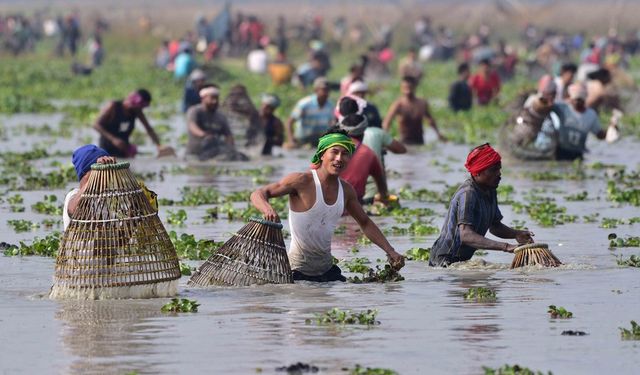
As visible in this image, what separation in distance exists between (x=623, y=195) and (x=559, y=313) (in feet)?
29.3

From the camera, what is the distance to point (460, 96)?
125 feet

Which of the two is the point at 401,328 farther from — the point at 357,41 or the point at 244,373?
the point at 357,41

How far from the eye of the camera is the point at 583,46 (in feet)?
291

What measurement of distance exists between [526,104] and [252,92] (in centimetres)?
2289

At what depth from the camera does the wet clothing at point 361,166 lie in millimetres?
17891

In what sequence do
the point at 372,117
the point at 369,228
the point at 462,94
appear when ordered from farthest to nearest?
the point at 462,94 < the point at 372,117 < the point at 369,228

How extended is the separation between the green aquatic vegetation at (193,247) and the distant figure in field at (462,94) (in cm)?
2241

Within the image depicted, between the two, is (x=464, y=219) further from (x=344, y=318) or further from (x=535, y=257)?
(x=344, y=318)

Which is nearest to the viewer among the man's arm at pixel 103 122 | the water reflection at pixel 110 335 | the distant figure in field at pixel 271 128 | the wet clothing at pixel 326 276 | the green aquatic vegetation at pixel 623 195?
the water reflection at pixel 110 335

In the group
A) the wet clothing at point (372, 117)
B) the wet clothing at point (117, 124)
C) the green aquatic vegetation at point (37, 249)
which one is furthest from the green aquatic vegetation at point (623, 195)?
the green aquatic vegetation at point (37, 249)

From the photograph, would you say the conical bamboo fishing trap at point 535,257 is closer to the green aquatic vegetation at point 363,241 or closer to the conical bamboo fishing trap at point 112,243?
the green aquatic vegetation at point 363,241

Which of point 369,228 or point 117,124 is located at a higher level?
point 117,124

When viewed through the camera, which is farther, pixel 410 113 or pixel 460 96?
pixel 460 96

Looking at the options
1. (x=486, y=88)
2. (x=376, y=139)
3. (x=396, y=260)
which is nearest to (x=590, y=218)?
(x=376, y=139)
